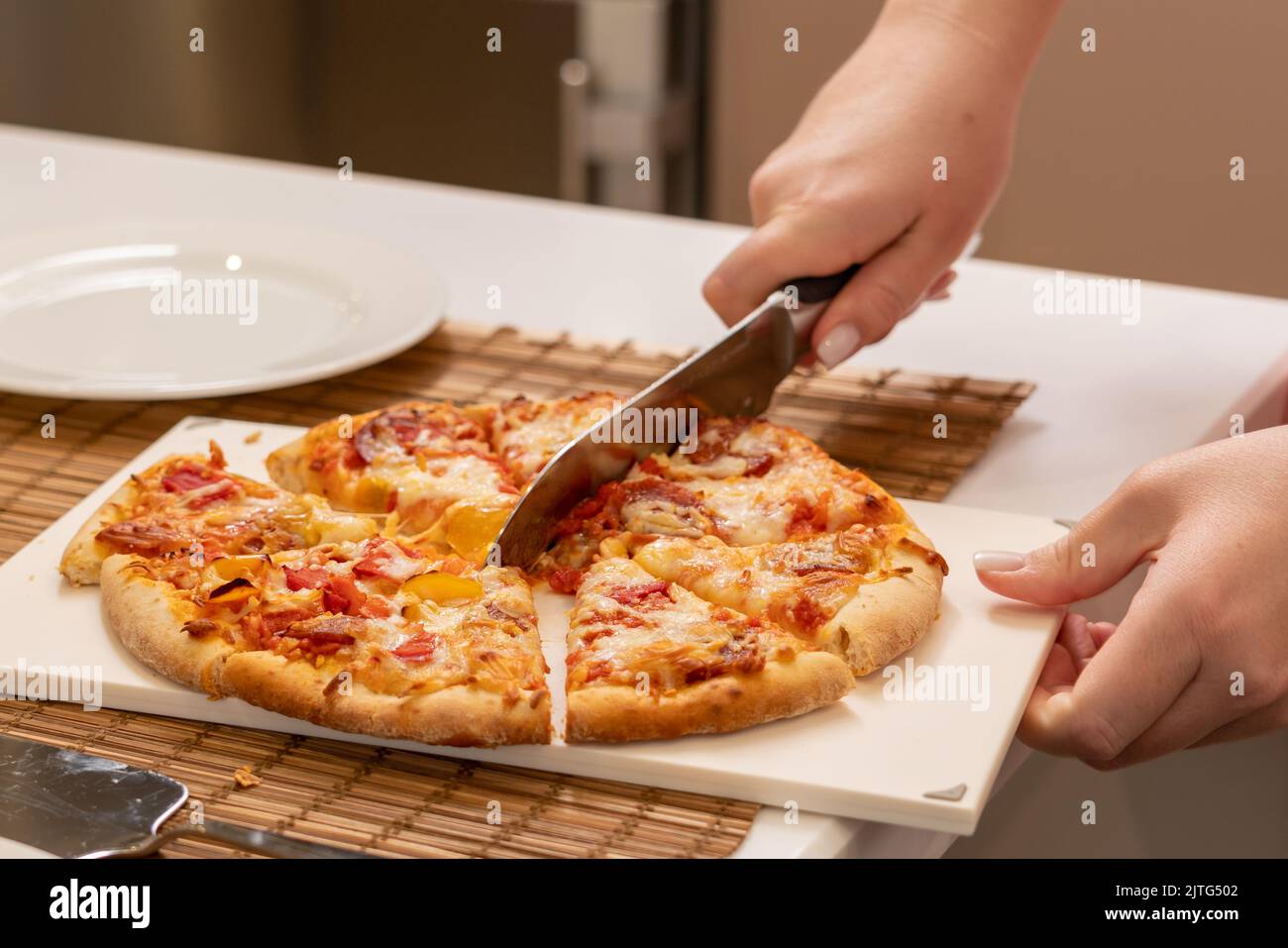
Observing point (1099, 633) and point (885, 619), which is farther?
point (1099, 633)

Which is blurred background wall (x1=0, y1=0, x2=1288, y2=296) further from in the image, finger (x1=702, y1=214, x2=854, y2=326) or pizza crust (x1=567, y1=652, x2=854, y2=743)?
pizza crust (x1=567, y1=652, x2=854, y2=743)

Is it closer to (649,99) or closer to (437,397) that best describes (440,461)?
(437,397)

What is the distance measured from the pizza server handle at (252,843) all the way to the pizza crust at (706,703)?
24cm

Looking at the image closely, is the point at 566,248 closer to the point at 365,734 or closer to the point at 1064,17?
the point at 365,734

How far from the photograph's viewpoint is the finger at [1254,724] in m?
1.63

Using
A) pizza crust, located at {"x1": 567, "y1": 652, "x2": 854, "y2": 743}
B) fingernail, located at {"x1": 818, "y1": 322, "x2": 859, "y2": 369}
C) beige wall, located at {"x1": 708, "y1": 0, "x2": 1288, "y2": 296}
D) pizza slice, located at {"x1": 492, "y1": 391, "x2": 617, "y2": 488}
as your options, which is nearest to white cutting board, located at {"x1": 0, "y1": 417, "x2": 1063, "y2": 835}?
pizza crust, located at {"x1": 567, "y1": 652, "x2": 854, "y2": 743}

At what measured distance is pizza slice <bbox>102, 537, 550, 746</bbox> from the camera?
1.48 m

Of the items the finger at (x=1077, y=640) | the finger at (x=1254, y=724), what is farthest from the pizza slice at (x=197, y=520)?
the finger at (x=1254, y=724)

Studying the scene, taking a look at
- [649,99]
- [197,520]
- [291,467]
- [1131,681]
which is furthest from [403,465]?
[649,99]

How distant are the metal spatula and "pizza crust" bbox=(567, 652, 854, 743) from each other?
0.84 ft

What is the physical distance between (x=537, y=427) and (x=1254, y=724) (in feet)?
2.99

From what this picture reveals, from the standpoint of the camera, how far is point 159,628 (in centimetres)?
160

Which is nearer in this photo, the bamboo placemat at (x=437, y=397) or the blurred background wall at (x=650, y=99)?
the bamboo placemat at (x=437, y=397)

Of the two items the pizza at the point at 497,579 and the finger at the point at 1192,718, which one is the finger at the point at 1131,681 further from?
the pizza at the point at 497,579
